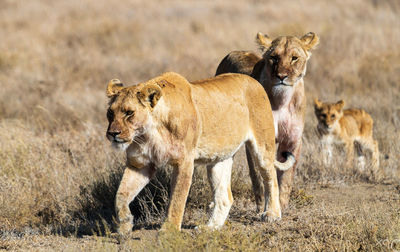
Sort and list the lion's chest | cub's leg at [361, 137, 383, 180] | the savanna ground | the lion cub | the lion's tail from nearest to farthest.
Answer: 1. the savanna ground
2. the lion's tail
3. the lion's chest
4. cub's leg at [361, 137, 383, 180]
5. the lion cub

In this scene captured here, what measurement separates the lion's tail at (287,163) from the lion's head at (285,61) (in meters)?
0.75

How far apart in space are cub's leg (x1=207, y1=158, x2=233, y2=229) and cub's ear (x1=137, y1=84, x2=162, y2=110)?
1.51 metres

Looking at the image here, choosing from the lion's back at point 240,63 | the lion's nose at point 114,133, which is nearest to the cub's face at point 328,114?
the lion's back at point 240,63

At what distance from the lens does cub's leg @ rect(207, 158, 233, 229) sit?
20.0ft

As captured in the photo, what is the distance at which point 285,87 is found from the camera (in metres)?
6.68

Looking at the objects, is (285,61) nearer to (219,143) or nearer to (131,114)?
(219,143)

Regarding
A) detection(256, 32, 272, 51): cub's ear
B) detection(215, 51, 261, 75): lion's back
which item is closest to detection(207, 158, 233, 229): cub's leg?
detection(256, 32, 272, 51): cub's ear

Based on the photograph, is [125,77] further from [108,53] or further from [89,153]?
[89,153]

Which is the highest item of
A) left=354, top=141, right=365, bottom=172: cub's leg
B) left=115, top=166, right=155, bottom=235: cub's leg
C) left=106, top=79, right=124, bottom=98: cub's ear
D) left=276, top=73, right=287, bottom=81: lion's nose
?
left=276, top=73, right=287, bottom=81: lion's nose

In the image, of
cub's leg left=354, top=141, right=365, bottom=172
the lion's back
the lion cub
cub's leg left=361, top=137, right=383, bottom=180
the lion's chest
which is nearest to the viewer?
the lion's chest

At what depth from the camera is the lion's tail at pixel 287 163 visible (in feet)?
21.5

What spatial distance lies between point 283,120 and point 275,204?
1.05 m

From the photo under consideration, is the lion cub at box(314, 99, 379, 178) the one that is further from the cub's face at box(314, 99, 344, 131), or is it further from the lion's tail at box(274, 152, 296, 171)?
the lion's tail at box(274, 152, 296, 171)

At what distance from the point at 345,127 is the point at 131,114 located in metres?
7.42
